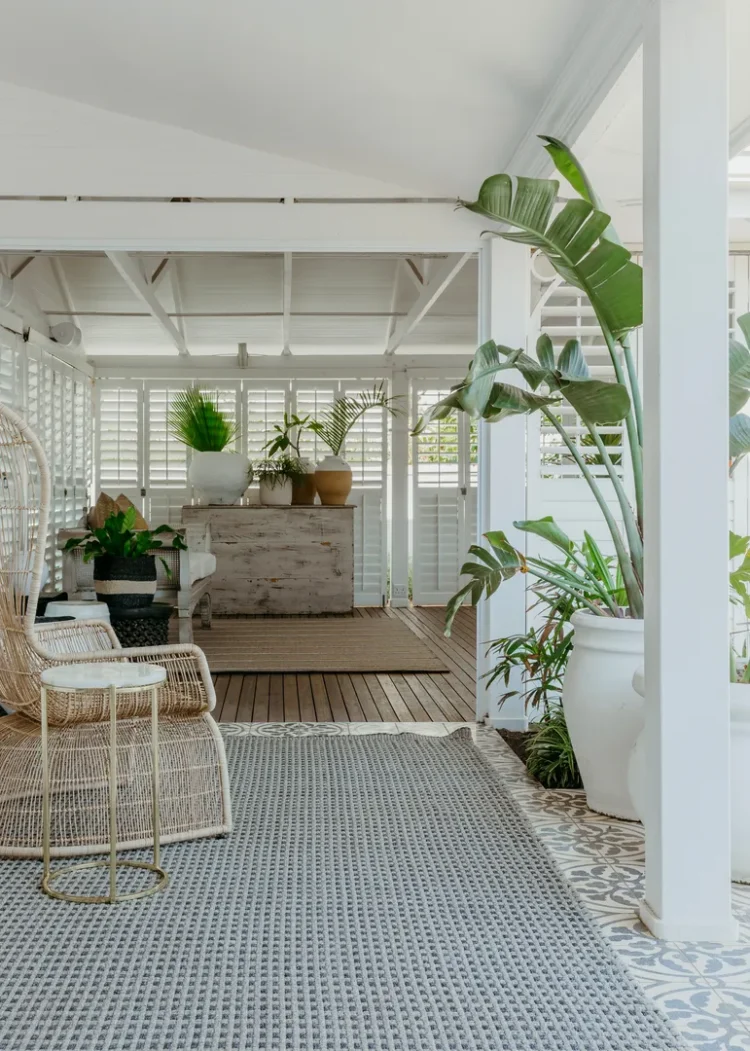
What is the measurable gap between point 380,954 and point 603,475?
9.16 feet

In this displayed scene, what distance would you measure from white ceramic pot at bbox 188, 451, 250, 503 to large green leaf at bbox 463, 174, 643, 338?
5471mm

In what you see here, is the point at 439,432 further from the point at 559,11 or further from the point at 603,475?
the point at 559,11

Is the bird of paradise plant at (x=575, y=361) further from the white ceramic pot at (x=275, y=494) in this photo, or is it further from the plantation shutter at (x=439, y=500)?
the plantation shutter at (x=439, y=500)

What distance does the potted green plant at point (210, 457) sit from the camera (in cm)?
818

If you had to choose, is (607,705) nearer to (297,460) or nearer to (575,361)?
(575,361)

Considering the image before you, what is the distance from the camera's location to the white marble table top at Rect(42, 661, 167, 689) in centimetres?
250

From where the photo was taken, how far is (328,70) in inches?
132

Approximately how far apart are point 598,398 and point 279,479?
5646mm

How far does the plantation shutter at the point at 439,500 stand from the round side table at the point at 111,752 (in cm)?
659

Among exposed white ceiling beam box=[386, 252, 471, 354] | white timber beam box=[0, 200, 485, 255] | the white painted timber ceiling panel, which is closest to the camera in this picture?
white timber beam box=[0, 200, 485, 255]

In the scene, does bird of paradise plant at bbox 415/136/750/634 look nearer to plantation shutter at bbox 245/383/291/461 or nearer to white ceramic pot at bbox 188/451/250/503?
white ceramic pot at bbox 188/451/250/503

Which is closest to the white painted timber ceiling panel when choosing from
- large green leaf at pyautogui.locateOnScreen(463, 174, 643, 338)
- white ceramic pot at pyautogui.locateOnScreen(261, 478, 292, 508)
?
white ceramic pot at pyautogui.locateOnScreen(261, 478, 292, 508)

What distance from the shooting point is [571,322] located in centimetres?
635

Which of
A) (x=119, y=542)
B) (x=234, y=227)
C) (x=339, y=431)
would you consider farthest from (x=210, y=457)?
(x=234, y=227)
